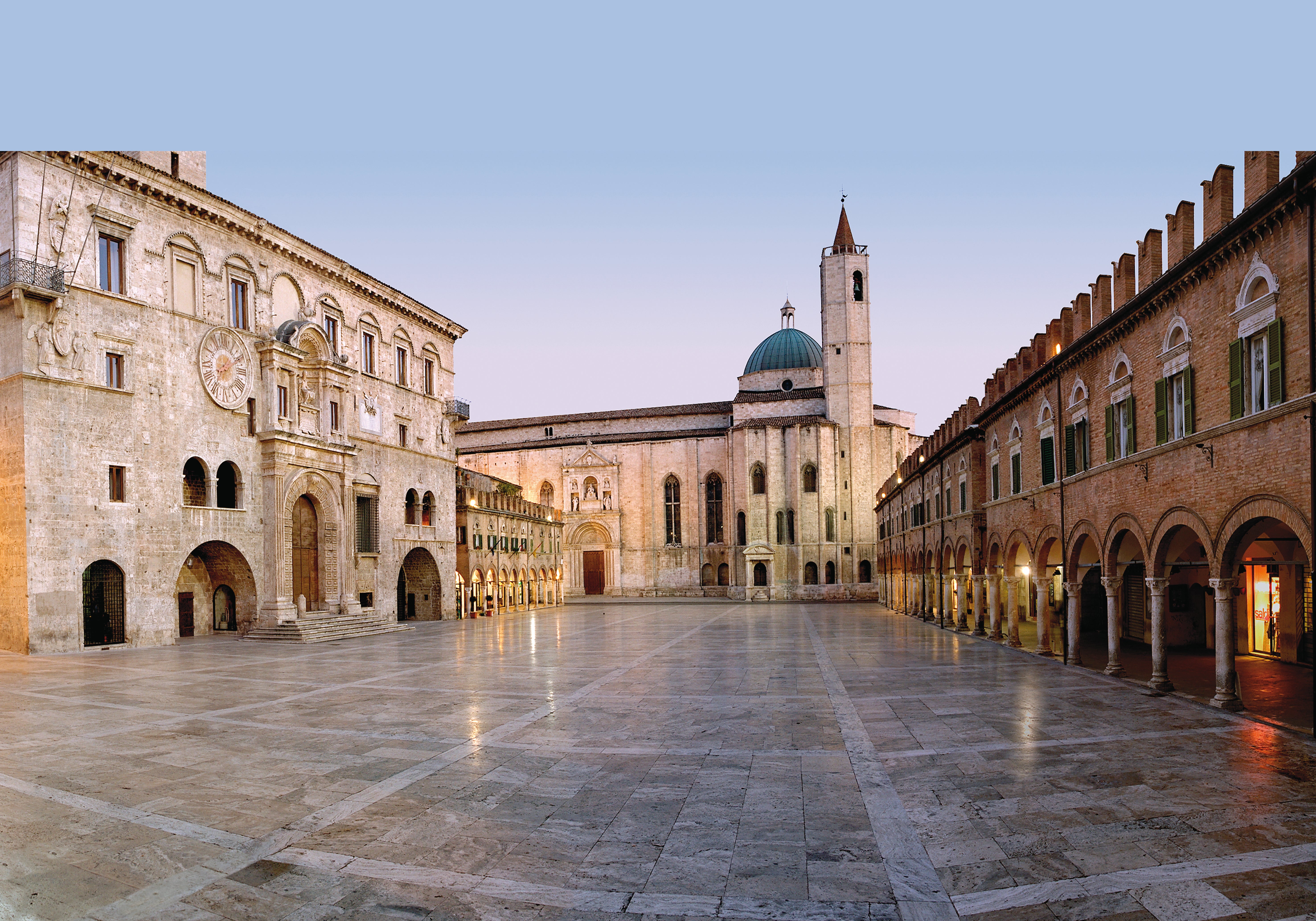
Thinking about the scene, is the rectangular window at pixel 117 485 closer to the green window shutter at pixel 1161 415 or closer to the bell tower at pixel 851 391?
the green window shutter at pixel 1161 415

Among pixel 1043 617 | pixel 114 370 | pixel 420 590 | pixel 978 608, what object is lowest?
pixel 420 590

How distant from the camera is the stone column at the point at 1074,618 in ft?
66.8

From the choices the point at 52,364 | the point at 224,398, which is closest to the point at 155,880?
the point at 52,364

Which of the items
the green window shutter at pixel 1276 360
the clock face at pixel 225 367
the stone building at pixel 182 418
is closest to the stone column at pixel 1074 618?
the green window shutter at pixel 1276 360

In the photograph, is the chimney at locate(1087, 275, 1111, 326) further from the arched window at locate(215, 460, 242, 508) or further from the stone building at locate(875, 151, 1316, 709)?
the arched window at locate(215, 460, 242, 508)

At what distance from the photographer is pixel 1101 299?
18.6m

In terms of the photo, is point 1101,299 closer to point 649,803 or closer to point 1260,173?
point 1260,173

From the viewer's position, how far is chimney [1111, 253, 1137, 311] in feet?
57.3

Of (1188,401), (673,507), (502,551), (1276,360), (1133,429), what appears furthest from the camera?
(673,507)

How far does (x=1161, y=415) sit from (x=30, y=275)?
2761cm

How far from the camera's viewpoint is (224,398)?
2897cm

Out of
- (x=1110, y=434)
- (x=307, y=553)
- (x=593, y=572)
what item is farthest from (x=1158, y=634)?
(x=593, y=572)

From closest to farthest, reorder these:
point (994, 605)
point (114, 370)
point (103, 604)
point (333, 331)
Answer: point (114, 370), point (103, 604), point (994, 605), point (333, 331)

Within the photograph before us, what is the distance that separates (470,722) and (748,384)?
61.7 m
